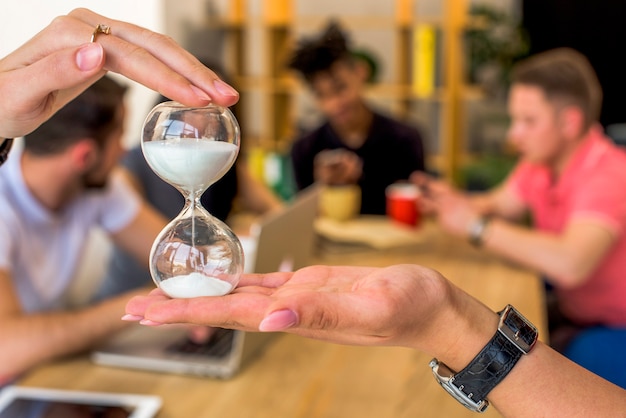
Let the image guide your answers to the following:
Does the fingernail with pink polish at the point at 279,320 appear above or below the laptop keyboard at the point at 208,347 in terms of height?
above

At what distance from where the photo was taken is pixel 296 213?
1.52m

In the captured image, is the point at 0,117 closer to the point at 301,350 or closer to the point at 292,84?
the point at 301,350

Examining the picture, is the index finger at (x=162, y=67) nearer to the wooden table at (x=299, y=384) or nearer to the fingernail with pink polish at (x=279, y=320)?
the fingernail with pink polish at (x=279, y=320)

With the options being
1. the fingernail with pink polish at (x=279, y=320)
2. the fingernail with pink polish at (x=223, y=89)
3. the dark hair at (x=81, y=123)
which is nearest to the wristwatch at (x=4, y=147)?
the fingernail with pink polish at (x=223, y=89)

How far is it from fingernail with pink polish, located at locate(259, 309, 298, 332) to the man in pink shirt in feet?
4.53

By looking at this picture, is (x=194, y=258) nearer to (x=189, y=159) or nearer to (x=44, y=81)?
(x=189, y=159)

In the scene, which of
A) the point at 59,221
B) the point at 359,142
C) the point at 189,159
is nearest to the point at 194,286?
the point at 189,159

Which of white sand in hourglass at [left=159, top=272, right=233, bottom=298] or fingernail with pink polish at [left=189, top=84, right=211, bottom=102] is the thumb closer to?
fingernail with pink polish at [left=189, top=84, right=211, bottom=102]

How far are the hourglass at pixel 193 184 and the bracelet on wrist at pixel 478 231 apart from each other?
4.29 feet

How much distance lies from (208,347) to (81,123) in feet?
1.91

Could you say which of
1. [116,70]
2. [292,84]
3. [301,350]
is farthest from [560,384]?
Answer: [292,84]

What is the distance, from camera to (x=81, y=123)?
1636 mm

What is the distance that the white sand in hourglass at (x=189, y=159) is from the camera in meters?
0.75

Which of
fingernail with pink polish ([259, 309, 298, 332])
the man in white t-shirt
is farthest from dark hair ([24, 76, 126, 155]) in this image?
fingernail with pink polish ([259, 309, 298, 332])
